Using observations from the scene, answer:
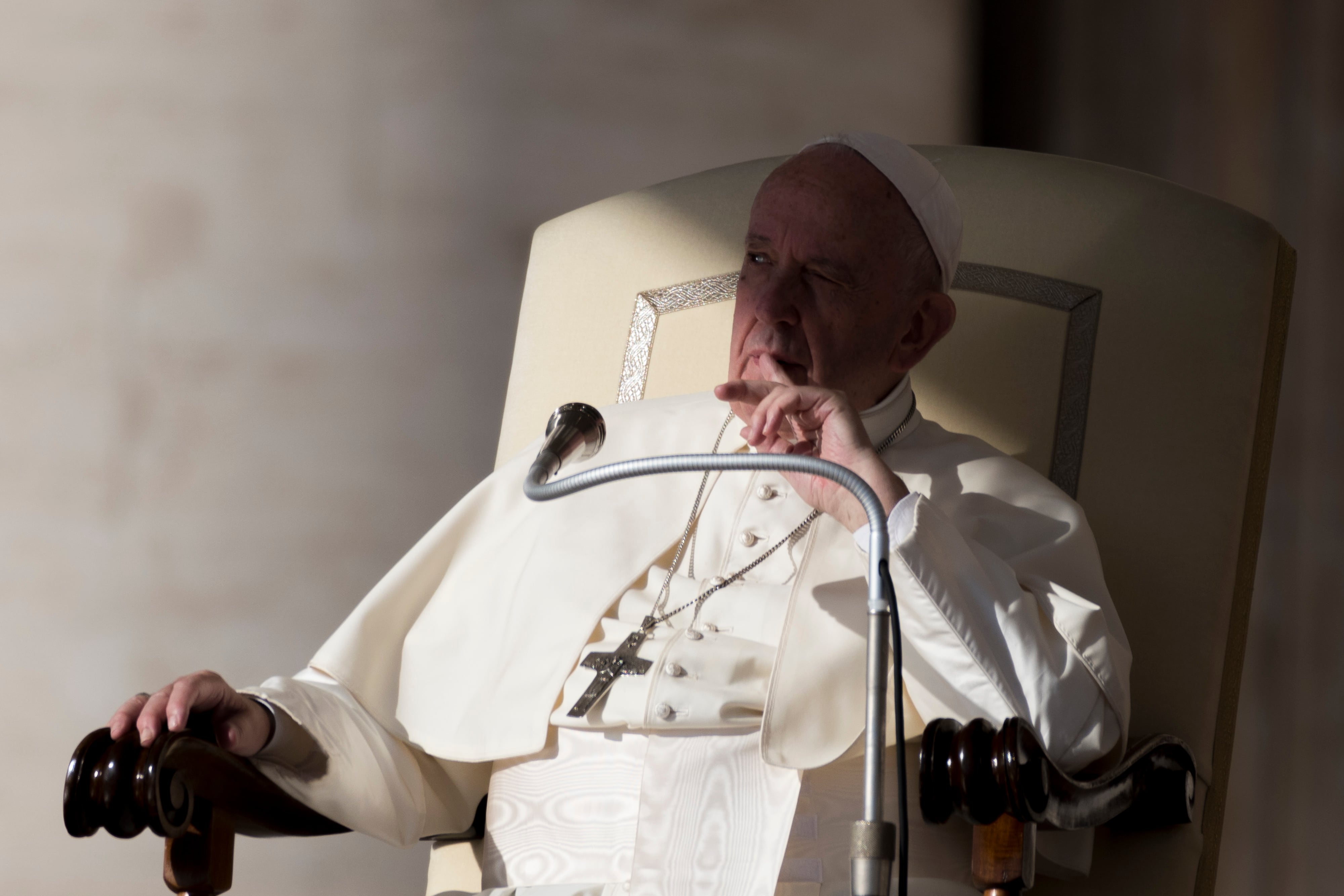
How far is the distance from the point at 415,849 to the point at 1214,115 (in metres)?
2.72

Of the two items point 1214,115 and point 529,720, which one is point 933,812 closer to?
point 529,720

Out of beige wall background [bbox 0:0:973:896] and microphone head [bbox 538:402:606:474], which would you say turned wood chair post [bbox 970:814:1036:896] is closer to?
microphone head [bbox 538:402:606:474]

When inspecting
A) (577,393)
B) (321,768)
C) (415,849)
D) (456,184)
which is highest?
(456,184)

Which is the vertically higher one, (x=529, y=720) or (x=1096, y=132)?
(x=1096, y=132)

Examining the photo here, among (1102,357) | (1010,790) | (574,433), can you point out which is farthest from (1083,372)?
(574,433)

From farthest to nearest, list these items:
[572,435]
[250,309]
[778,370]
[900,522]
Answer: [250,309], [778,370], [900,522], [572,435]

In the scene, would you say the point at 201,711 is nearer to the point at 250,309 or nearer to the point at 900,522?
the point at 900,522

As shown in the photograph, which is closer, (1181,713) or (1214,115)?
(1181,713)

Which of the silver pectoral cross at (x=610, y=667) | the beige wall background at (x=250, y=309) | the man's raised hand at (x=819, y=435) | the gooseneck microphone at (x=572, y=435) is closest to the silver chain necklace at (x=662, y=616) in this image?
the silver pectoral cross at (x=610, y=667)

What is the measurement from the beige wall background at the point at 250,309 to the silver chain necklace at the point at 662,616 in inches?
45.2

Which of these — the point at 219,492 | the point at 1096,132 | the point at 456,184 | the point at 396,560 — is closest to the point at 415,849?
the point at 396,560

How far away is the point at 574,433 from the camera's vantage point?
1.40m

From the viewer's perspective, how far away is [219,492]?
2.86 m

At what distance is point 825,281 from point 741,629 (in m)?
0.58
